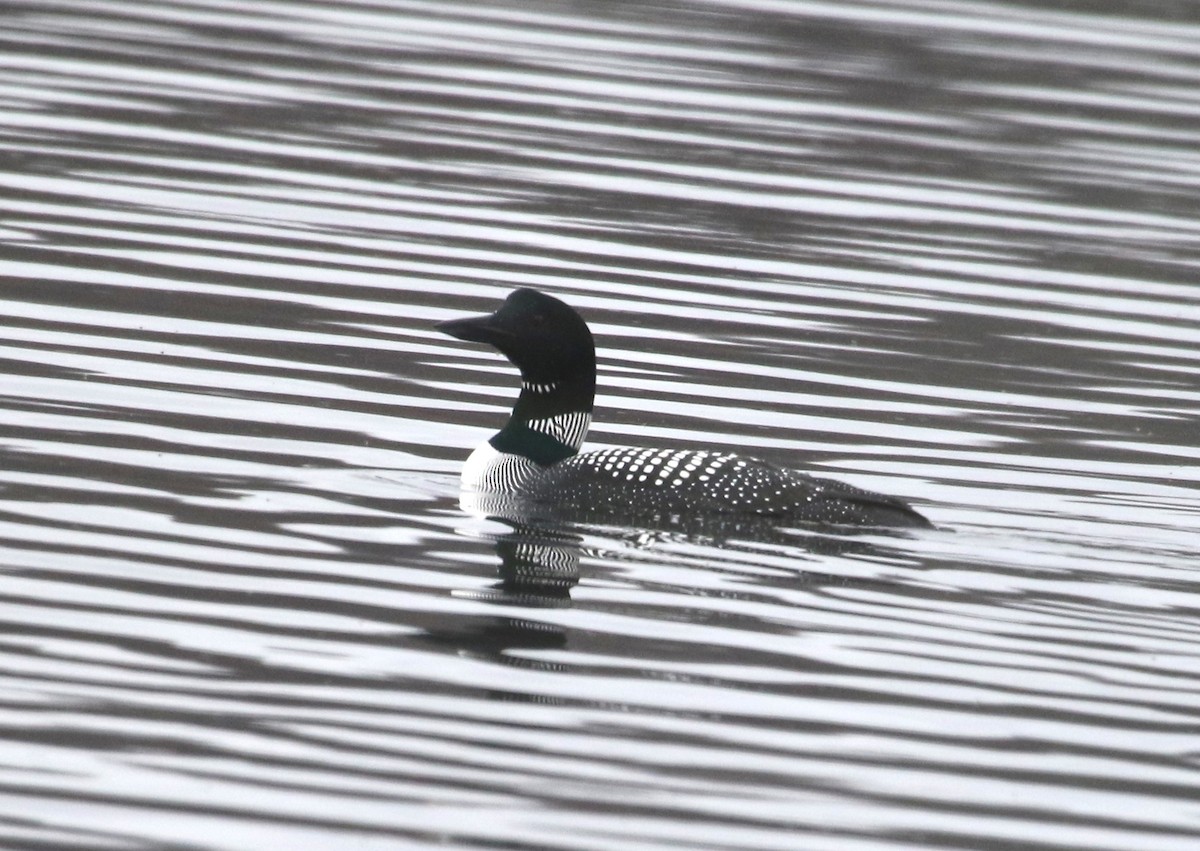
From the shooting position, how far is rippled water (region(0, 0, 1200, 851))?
5.27 meters

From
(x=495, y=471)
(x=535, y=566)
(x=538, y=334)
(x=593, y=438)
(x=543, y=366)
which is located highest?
(x=538, y=334)

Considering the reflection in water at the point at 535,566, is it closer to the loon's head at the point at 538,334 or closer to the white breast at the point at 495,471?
the white breast at the point at 495,471

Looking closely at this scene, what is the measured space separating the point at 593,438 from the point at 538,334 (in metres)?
0.90

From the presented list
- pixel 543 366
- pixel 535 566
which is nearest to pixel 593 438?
pixel 543 366

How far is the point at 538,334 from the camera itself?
823 cm

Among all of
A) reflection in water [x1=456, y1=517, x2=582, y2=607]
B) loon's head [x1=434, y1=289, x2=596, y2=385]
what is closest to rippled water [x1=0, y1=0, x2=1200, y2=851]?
reflection in water [x1=456, y1=517, x2=582, y2=607]

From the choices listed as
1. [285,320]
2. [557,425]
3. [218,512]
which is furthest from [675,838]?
[285,320]

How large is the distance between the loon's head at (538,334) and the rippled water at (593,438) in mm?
513

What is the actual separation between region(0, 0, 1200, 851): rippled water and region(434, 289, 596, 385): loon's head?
513 millimetres

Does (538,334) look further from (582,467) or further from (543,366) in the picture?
(582,467)

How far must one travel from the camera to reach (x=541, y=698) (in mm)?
5805

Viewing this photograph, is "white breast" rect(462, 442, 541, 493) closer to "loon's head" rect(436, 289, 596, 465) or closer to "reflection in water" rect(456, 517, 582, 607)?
"loon's head" rect(436, 289, 596, 465)

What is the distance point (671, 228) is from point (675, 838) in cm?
843

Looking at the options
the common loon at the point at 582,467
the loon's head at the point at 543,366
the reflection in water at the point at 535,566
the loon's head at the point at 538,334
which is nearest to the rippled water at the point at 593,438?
the reflection in water at the point at 535,566
